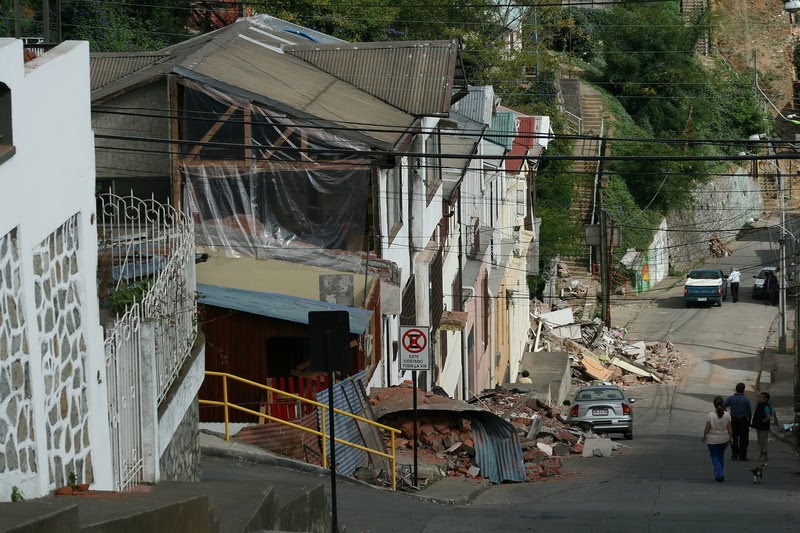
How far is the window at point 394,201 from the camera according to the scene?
2316cm

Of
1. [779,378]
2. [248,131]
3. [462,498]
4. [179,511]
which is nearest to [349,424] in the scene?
[462,498]

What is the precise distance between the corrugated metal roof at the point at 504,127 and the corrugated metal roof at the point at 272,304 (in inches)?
767

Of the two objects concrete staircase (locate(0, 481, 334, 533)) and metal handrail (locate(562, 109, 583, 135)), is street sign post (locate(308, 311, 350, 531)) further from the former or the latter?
metal handrail (locate(562, 109, 583, 135))

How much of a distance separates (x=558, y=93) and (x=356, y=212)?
136 ft

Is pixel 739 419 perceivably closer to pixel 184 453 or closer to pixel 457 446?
pixel 457 446

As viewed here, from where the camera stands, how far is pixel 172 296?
473 inches

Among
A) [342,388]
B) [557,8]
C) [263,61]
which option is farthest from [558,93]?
[342,388]

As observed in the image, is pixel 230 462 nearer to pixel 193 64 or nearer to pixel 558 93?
pixel 193 64

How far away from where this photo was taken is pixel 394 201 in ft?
77.4

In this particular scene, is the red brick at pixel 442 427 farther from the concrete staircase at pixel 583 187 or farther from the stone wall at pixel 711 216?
the stone wall at pixel 711 216

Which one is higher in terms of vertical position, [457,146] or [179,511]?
[179,511]

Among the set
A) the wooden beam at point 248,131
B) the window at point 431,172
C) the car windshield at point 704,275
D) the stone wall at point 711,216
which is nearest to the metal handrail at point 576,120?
the stone wall at point 711,216

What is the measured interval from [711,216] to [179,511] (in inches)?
2402

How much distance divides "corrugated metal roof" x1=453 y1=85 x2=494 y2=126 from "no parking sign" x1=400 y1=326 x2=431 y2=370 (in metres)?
14.8
